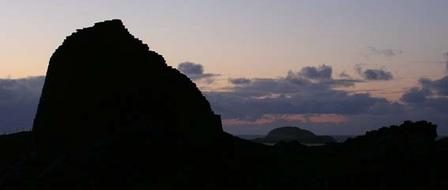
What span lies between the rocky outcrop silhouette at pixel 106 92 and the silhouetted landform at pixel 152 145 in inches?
2.6

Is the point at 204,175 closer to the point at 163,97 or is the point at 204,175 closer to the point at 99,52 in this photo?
the point at 163,97

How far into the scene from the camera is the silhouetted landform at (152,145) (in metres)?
25.7

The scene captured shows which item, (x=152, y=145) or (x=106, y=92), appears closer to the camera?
(x=152, y=145)

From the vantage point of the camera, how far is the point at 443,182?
40562mm

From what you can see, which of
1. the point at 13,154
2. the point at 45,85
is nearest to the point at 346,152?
the point at 45,85

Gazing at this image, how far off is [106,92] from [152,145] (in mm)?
11229

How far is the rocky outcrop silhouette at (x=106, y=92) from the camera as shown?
116 feet

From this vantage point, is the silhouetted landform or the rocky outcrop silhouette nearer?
the silhouetted landform

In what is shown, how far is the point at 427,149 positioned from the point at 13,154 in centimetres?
3259

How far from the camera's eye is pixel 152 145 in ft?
85.0

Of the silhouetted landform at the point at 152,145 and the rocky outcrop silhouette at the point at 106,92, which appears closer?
the silhouetted landform at the point at 152,145

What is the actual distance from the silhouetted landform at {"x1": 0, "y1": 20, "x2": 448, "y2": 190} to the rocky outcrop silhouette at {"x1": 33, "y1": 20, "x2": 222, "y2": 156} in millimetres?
65

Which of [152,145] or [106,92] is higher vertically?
[106,92]

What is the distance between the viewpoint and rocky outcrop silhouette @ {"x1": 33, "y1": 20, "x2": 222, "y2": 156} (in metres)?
35.2
